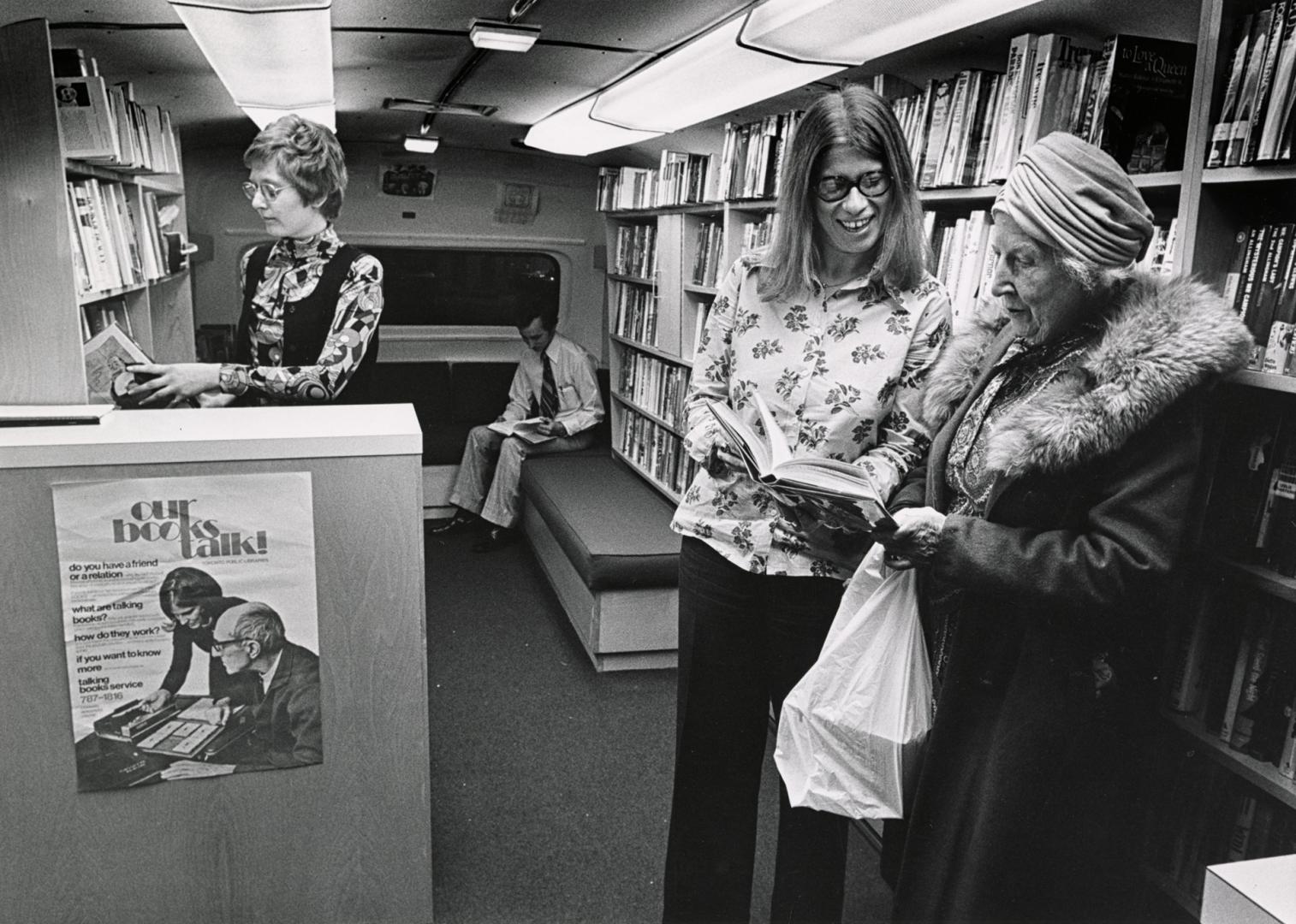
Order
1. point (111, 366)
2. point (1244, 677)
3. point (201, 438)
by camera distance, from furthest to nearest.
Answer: point (111, 366) < point (1244, 677) < point (201, 438)

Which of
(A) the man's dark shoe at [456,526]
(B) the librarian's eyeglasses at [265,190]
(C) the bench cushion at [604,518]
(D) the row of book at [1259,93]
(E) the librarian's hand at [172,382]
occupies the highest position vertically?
(D) the row of book at [1259,93]

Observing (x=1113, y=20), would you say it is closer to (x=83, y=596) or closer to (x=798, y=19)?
(x=798, y=19)

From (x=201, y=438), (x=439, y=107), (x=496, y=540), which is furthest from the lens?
(x=496, y=540)

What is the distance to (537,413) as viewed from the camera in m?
6.06

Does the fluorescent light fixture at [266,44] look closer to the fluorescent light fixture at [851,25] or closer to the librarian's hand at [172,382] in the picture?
the librarian's hand at [172,382]

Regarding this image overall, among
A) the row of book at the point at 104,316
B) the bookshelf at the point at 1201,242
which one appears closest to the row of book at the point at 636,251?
the row of book at the point at 104,316

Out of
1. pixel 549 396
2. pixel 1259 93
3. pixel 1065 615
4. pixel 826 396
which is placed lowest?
pixel 549 396

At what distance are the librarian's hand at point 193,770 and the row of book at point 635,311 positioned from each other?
3717mm

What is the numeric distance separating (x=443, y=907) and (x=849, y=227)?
1820mm

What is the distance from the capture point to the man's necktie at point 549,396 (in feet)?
19.6

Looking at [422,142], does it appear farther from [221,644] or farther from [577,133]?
[221,644]

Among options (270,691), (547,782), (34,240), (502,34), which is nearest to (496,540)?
(547,782)

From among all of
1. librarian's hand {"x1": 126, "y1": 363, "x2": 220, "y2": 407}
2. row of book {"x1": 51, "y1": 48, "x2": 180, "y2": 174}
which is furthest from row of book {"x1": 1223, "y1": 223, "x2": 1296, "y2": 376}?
row of book {"x1": 51, "y1": 48, "x2": 180, "y2": 174}

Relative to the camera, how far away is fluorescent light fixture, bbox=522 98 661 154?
471cm
